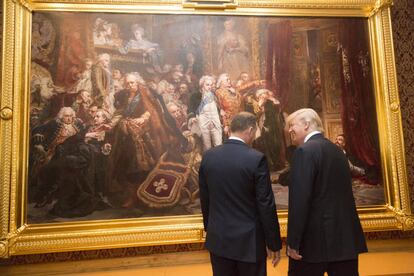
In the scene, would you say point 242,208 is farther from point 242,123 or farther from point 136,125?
point 136,125

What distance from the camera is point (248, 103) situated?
4.62 m

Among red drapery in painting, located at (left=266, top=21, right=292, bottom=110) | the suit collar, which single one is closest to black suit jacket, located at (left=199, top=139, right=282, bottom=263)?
the suit collar

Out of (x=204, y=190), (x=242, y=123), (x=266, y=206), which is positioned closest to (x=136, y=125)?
(x=204, y=190)

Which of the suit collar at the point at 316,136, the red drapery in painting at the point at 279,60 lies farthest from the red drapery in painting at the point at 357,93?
the suit collar at the point at 316,136

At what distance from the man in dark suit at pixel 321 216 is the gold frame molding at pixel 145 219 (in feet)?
6.13

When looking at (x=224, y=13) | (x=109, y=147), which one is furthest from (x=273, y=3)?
(x=109, y=147)

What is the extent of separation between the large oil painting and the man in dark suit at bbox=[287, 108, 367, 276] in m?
1.94

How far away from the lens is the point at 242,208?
97.5 inches

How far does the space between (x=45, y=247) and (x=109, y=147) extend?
5.02 ft

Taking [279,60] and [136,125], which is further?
[279,60]

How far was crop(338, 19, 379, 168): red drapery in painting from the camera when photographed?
4746mm

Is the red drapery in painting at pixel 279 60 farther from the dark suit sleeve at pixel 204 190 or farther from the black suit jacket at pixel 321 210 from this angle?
the dark suit sleeve at pixel 204 190

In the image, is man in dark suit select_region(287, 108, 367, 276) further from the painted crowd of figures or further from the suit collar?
the painted crowd of figures

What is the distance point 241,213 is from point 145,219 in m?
2.15
